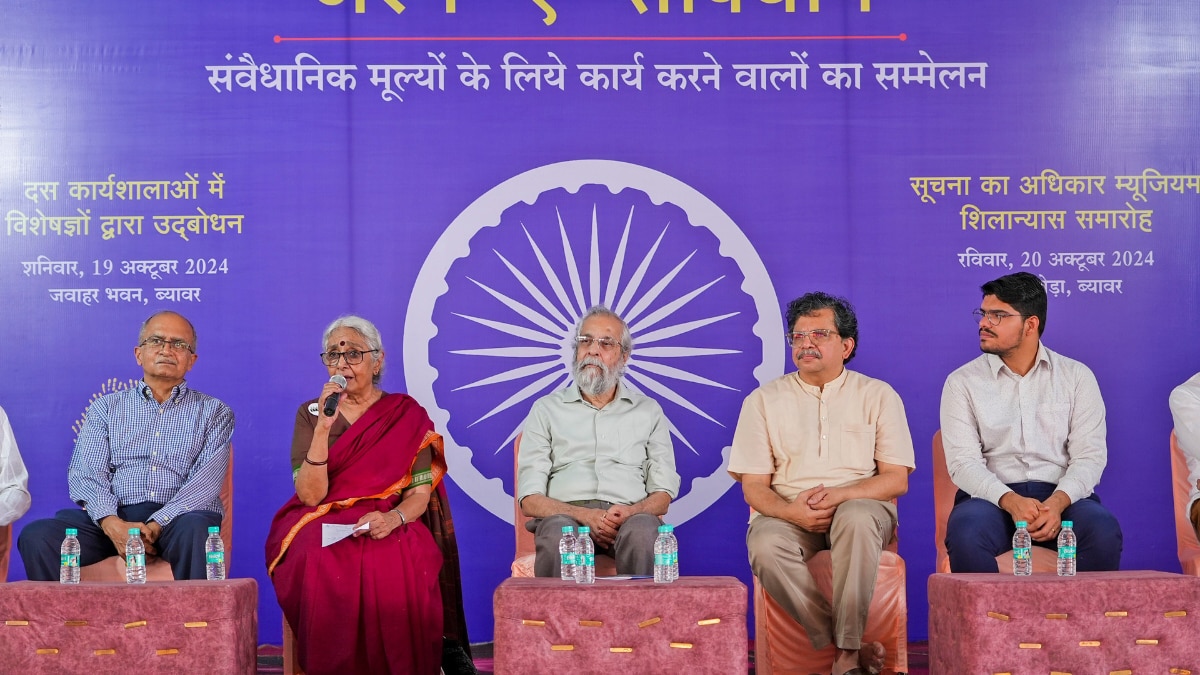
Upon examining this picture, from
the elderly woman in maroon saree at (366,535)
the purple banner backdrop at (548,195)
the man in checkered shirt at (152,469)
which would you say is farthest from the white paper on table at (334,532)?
the purple banner backdrop at (548,195)

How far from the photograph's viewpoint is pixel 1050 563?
3.79 metres

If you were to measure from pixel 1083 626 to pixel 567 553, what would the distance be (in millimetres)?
1362

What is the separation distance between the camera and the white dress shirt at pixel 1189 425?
399cm

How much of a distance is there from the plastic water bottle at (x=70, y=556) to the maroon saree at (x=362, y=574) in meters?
0.54

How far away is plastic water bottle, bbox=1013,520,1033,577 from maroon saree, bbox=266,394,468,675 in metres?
1.66

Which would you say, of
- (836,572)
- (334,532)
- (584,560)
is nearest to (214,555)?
(334,532)

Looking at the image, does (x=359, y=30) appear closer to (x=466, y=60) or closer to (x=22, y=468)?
(x=466, y=60)

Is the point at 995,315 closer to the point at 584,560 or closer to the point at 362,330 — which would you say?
the point at 584,560

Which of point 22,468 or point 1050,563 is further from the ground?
point 22,468

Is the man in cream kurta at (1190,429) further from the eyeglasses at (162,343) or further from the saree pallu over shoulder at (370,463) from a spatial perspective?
the eyeglasses at (162,343)

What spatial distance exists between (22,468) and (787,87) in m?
2.99

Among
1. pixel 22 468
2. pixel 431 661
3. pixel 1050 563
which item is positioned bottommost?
pixel 431 661

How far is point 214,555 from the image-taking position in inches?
150

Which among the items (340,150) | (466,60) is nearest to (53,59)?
(340,150)
